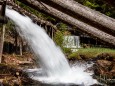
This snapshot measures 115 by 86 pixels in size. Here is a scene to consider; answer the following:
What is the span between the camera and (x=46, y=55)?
19.4 m

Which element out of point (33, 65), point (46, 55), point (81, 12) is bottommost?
point (33, 65)

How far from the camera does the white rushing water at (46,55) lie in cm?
1742

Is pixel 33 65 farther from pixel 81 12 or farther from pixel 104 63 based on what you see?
pixel 81 12

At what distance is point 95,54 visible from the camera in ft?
73.7

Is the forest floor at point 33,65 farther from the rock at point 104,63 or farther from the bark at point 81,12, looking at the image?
the bark at point 81,12

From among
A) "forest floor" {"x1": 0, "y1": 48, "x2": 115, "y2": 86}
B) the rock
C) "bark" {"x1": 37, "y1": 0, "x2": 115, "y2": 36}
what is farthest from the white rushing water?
"bark" {"x1": 37, "y1": 0, "x2": 115, "y2": 36}

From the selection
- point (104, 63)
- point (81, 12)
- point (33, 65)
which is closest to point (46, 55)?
point (33, 65)

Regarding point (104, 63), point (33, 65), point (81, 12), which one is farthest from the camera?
point (104, 63)

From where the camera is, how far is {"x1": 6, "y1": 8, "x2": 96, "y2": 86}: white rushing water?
17422mm

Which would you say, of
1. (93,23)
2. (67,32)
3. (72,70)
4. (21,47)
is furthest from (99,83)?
(67,32)

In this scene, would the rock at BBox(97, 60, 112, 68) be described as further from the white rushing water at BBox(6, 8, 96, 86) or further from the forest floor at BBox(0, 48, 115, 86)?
the white rushing water at BBox(6, 8, 96, 86)

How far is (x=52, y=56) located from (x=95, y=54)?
3.92 meters

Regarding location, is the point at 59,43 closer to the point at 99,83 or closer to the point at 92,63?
the point at 92,63

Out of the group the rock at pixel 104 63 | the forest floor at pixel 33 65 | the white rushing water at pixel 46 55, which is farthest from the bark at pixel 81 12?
the rock at pixel 104 63
